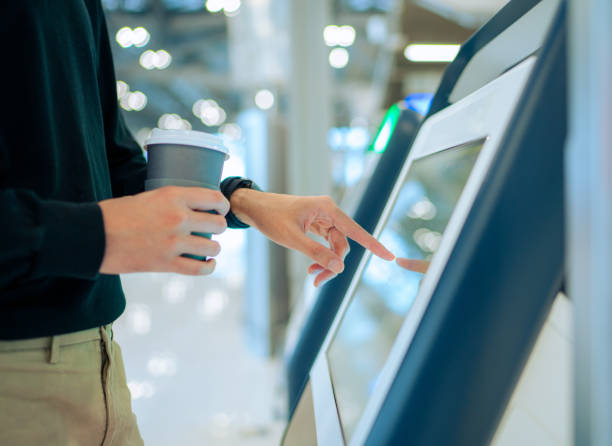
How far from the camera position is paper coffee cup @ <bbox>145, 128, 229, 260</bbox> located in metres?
0.59

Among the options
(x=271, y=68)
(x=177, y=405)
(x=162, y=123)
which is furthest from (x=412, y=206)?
(x=162, y=123)

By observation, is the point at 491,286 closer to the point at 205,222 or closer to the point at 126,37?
the point at 205,222

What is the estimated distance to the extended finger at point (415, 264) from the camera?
705 mm

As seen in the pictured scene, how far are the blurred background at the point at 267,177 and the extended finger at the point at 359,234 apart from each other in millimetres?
534

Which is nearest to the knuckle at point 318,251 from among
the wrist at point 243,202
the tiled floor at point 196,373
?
the wrist at point 243,202

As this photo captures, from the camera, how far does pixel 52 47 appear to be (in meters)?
0.60

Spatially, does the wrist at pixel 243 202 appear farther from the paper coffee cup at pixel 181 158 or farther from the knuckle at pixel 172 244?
the knuckle at pixel 172 244

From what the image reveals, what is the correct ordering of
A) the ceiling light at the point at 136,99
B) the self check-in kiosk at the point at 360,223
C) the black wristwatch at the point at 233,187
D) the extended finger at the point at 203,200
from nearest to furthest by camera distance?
1. the extended finger at the point at 203,200
2. the black wristwatch at the point at 233,187
3. the self check-in kiosk at the point at 360,223
4. the ceiling light at the point at 136,99

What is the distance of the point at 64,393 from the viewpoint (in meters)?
0.58

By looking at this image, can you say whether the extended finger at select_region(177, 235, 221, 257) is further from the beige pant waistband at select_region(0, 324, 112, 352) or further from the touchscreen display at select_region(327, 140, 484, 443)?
the touchscreen display at select_region(327, 140, 484, 443)

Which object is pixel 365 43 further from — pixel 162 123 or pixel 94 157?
pixel 162 123

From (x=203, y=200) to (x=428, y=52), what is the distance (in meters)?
7.21

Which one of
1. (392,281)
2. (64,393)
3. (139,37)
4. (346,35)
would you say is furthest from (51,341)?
(139,37)

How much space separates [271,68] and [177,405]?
11.1 ft
